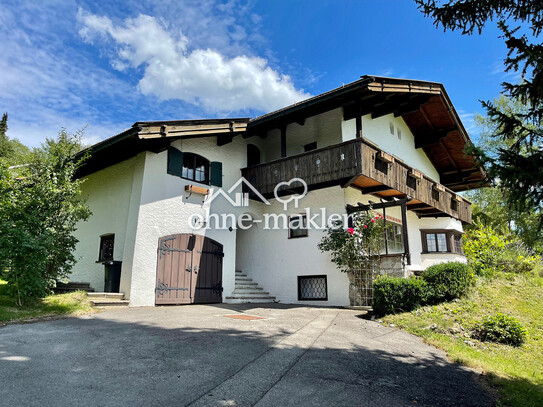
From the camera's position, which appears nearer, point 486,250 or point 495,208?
point 486,250

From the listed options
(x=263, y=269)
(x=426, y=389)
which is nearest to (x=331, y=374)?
(x=426, y=389)

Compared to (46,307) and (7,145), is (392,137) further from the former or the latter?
(7,145)

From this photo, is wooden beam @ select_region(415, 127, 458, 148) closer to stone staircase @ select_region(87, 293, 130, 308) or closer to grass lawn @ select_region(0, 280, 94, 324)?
stone staircase @ select_region(87, 293, 130, 308)

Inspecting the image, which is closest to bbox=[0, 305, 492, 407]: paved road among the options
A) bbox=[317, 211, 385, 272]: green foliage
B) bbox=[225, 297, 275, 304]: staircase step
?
bbox=[317, 211, 385, 272]: green foliage

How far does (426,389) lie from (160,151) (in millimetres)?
9194

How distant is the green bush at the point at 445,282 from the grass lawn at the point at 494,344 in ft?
0.85

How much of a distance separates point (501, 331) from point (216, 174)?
29.5 ft

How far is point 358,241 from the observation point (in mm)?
10977

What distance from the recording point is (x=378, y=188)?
1184 centimetres

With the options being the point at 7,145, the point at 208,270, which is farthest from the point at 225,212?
the point at 7,145

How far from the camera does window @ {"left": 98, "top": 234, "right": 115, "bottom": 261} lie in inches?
444

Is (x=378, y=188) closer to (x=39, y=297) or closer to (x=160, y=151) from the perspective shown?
(x=160, y=151)

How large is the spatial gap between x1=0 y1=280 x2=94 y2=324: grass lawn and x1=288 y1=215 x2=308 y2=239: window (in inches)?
263

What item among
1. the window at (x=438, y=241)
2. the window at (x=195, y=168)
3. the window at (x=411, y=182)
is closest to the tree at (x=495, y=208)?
the window at (x=438, y=241)
